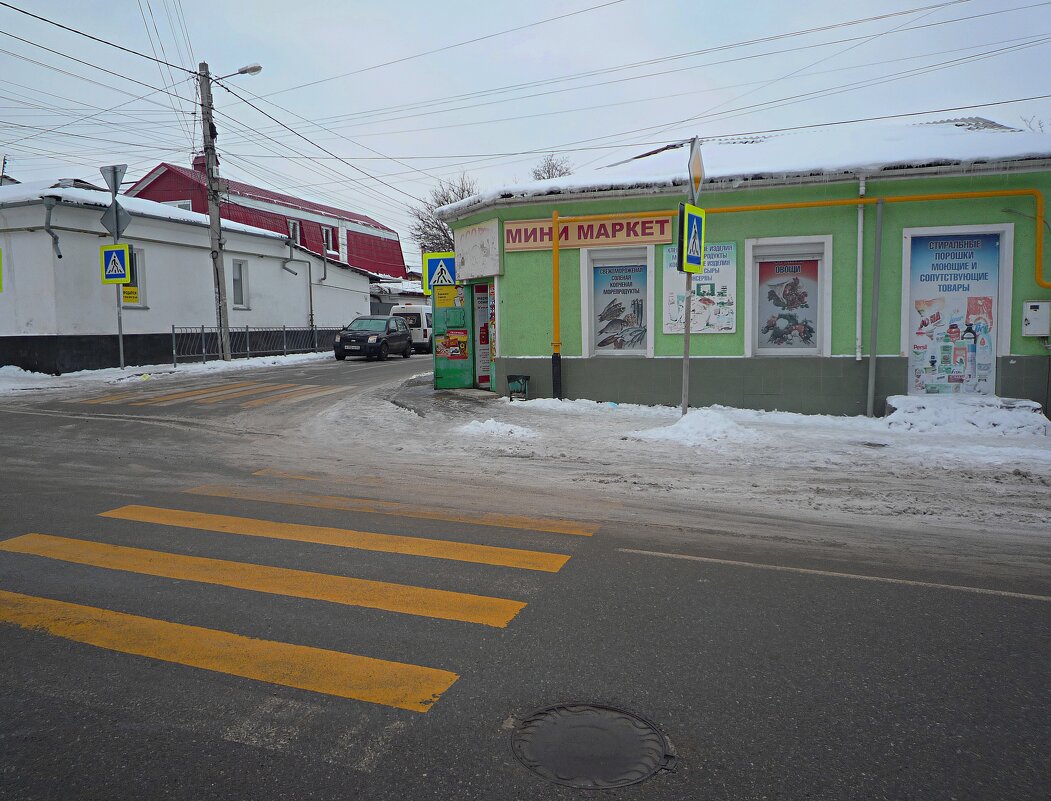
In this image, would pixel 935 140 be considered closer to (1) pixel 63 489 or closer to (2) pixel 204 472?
(2) pixel 204 472

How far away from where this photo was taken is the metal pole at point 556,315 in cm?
1365

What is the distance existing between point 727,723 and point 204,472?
7.18m

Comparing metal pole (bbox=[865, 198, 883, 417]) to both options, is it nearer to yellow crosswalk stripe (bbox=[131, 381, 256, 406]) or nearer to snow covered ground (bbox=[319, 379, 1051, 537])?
snow covered ground (bbox=[319, 379, 1051, 537])

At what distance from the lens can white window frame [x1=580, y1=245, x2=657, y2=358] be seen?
13.4 metres

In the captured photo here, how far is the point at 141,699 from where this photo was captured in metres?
3.33

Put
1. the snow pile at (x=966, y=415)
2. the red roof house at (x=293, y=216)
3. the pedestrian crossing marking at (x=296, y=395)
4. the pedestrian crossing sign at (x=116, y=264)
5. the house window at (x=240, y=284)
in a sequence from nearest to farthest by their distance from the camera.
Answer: the snow pile at (x=966, y=415), the pedestrian crossing marking at (x=296, y=395), the pedestrian crossing sign at (x=116, y=264), the house window at (x=240, y=284), the red roof house at (x=293, y=216)

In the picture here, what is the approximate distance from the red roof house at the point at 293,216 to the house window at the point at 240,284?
178 inches

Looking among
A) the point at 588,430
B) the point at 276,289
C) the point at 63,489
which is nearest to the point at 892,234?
the point at 588,430

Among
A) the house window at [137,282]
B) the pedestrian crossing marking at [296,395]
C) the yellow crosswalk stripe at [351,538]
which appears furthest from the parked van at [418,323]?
the yellow crosswalk stripe at [351,538]

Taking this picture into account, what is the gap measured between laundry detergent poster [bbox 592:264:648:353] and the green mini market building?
0.09 feet

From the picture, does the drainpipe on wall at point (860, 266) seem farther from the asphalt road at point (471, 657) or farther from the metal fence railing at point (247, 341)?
the metal fence railing at point (247, 341)

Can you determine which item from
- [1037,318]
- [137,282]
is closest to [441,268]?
[1037,318]

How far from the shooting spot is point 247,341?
88.7ft

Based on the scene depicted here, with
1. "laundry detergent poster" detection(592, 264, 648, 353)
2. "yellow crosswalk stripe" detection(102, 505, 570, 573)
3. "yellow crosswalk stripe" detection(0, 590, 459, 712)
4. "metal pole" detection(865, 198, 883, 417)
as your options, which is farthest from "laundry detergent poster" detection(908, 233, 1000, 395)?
"yellow crosswalk stripe" detection(0, 590, 459, 712)
